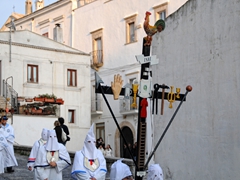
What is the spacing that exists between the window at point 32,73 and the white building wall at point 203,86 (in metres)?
21.7

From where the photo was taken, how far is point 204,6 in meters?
15.1

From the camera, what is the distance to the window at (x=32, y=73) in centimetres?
3728

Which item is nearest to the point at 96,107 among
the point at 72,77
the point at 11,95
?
the point at 72,77

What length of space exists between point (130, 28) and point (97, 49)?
366 cm

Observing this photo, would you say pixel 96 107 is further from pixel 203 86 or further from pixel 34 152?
pixel 34 152

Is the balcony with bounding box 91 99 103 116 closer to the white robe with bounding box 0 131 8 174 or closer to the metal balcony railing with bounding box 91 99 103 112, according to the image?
the metal balcony railing with bounding box 91 99 103 112

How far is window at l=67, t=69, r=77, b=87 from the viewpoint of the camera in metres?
39.2

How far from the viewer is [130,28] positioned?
3941cm

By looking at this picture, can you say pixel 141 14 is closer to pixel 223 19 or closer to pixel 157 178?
pixel 223 19

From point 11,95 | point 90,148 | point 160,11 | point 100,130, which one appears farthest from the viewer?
point 100,130

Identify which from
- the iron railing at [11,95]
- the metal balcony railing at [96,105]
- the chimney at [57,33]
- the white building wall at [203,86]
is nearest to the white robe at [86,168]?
the white building wall at [203,86]

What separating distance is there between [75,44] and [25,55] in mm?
7435

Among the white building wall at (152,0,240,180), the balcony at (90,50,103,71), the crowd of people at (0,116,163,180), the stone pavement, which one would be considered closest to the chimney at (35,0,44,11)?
the balcony at (90,50,103,71)

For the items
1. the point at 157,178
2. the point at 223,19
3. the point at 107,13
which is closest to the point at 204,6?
the point at 223,19
